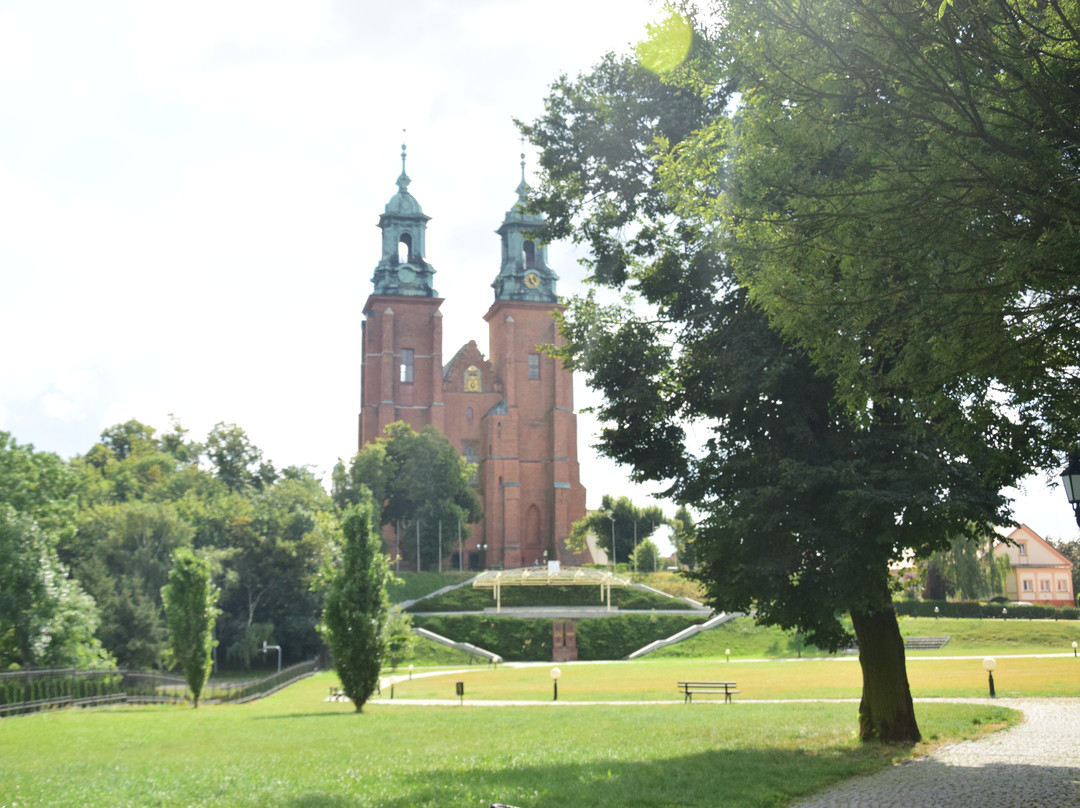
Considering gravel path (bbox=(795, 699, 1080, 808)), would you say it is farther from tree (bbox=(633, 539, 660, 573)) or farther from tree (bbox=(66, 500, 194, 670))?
tree (bbox=(633, 539, 660, 573))

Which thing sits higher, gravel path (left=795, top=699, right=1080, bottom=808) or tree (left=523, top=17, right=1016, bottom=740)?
tree (left=523, top=17, right=1016, bottom=740)

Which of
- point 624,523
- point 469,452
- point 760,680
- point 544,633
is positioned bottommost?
point 760,680

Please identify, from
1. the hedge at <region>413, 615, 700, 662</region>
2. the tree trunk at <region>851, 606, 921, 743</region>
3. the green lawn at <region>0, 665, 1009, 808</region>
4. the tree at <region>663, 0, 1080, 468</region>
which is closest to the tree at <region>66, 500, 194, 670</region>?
the hedge at <region>413, 615, 700, 662</region>

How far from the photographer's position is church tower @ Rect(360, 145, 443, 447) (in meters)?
76.6

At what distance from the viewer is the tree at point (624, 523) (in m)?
85.5

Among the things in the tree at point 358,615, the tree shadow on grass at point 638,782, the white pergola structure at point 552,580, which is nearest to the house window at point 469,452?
the white pergola structure at point 552,580

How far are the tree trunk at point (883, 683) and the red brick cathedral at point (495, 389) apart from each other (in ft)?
199

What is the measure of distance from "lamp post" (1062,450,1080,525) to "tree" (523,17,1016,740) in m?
1.77

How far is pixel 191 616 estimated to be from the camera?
1009 inches

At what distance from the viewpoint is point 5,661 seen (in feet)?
101

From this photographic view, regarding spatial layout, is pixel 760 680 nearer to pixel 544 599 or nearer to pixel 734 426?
pixel 734 426

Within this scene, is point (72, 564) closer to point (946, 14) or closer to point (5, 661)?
point (5, 661)

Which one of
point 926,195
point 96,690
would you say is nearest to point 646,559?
point 96,690

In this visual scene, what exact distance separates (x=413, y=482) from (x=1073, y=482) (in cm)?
6217
